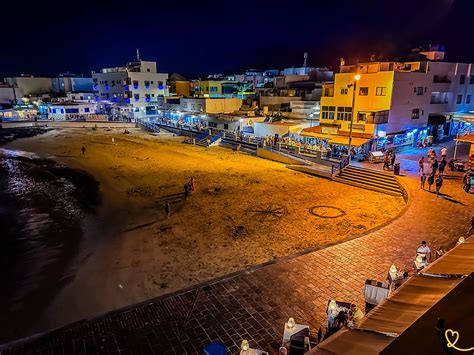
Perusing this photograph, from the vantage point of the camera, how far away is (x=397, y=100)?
30.8 m

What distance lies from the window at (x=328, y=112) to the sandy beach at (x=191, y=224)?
25.7ft

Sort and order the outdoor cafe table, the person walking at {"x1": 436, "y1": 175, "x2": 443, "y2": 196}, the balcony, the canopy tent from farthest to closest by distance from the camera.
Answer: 1. the balcony
2. the person walking at {"x1": 436, "y1": 175, "x2": 443, "y2": 196}
3. the outdoor cafe table
4. the canopy tent

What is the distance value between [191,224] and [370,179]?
14.2 metres

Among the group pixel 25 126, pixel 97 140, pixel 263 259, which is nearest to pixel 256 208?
pixel 263 259

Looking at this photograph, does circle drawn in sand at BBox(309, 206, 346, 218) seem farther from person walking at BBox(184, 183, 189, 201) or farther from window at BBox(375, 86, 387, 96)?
window at BBox(375, 86, 387, 96)

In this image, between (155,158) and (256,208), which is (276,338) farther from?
(155,158)

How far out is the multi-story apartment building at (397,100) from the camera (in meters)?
30.2

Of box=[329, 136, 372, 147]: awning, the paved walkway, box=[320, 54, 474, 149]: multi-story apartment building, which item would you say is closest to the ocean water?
the paved walkway

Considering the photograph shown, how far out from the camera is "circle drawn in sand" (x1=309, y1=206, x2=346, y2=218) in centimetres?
1876

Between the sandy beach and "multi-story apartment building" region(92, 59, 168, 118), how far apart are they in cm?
4202

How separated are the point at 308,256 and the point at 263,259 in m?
2.30

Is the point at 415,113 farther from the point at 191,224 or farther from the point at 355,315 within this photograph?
the point at 355,315

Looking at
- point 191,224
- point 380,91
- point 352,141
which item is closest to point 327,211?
point 191,224

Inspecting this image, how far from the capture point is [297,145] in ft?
108
